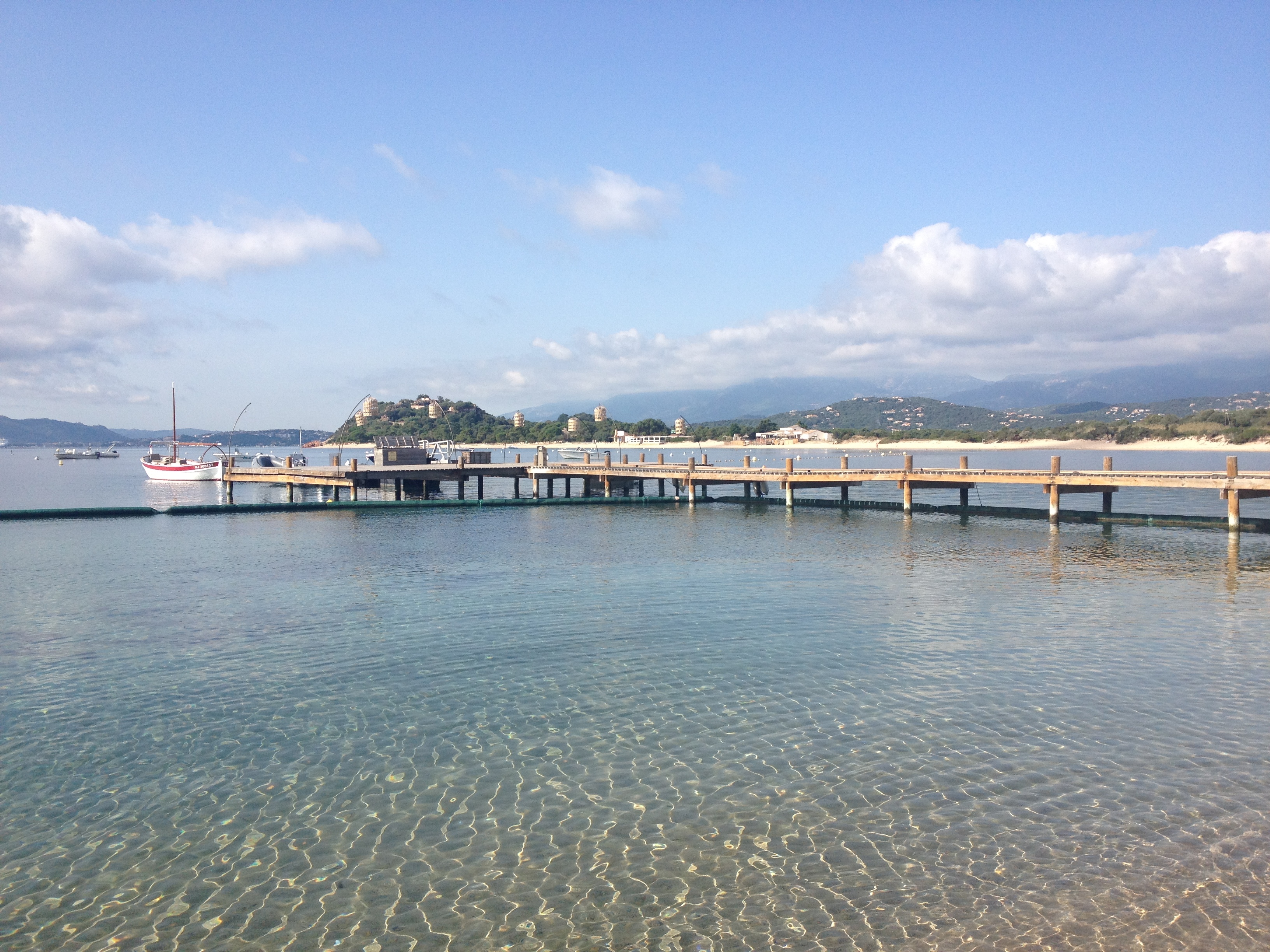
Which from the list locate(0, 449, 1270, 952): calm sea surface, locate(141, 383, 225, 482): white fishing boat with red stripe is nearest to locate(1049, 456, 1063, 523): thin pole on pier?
locate(0, 449, 1270, 952): calm sea surface

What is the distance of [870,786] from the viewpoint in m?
12.6

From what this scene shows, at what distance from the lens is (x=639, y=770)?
13383mm

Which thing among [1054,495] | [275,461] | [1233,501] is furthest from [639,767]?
[275,461]

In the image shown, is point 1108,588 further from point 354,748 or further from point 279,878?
point 279,878

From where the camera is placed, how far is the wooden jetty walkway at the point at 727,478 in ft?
158

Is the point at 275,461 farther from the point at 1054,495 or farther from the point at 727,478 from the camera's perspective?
the point at 1054,495

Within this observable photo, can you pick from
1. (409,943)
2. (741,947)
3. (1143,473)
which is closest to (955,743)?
(741,947)

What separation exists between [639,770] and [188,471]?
113 m

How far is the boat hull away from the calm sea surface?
8487cm

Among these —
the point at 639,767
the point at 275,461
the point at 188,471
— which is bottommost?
the point at 639,767

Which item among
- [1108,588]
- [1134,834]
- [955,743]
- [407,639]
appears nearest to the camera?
[1134,834]

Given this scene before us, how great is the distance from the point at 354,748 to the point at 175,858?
382 cm

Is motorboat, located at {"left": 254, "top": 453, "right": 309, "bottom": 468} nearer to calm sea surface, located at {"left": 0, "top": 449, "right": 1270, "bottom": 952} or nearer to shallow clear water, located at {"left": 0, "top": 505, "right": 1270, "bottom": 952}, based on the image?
calm sea surface, located at {"left": 0, "top": 449, "right": 1270, "bottom": 952}

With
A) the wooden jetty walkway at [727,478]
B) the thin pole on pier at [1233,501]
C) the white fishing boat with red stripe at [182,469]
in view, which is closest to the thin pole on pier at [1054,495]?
the wooden jetty walkway at [727,478]
